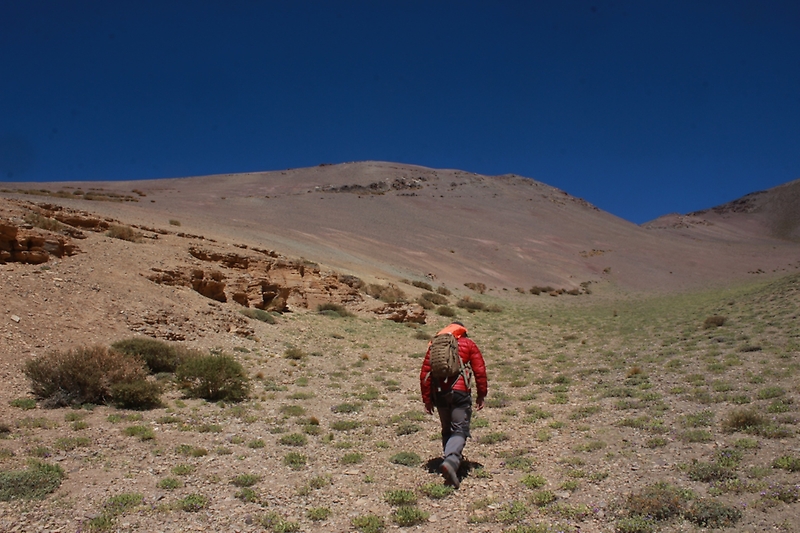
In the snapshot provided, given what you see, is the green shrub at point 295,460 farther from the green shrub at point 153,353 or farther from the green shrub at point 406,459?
the green shrub at point 153,353

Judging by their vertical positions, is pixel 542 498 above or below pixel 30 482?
below

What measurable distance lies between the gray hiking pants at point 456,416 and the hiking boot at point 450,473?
0.31 feet

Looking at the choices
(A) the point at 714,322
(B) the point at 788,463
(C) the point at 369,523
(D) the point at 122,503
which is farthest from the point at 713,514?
(A) the point at 714,322

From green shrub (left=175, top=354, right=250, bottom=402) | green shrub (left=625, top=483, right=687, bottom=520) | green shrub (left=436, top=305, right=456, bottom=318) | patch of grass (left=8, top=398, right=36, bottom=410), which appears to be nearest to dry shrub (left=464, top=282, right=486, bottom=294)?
green shrub (left=436, top=305, right=456, bottom=318)

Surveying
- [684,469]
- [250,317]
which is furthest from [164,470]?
[250,317]

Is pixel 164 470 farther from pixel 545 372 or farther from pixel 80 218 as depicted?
pixel 80 218

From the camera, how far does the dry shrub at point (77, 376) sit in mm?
7848

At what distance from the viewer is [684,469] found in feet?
17.9

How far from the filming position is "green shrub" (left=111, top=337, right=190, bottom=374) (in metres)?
10.1

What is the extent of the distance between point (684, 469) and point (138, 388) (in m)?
7.57

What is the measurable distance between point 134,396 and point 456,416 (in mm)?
5283

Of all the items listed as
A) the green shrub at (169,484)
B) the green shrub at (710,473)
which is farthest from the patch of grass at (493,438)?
the green shrub at (169,484)

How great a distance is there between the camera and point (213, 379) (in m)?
9.18

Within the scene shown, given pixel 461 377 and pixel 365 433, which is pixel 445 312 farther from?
pixel 461 377
